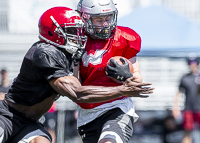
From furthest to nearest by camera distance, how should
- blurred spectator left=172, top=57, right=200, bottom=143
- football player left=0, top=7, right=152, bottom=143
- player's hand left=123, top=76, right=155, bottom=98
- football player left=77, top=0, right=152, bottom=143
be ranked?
blurred spectator left=172, top=57, right=200, bottom=143
football player left=77, top=0, right=152, bottom=143
football player left=0, top=7, right=152, bottom=143
player's hand left=123, top=76, right=155, bottom=98

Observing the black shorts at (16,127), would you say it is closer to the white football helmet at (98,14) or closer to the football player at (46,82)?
the football player at (46,82)

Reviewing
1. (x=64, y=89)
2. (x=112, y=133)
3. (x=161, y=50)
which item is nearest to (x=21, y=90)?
(x=64, y=89)

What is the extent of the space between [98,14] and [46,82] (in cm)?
87

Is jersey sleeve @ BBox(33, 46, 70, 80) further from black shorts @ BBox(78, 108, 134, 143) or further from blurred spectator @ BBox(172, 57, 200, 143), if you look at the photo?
blurred spectator @ BBox(172, 57, 200, 143)

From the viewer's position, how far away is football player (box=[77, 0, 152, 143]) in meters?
4.88

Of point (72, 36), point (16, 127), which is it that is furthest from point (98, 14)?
point (16, 127)

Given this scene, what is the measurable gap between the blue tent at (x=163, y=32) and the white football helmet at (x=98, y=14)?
16.0 feet

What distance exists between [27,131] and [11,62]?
743 cm

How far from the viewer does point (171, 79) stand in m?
11.5

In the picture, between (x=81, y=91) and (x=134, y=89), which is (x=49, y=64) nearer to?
(x=81, y=91)

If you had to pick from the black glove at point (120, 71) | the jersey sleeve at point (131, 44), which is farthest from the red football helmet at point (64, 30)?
the jersey sleeve at point (131, 44)

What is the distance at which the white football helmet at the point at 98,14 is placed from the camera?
16.0 feet

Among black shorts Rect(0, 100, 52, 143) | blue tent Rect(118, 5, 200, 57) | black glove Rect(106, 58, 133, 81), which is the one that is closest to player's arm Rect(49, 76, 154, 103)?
black glove Rect(106, 58, 133, 81)

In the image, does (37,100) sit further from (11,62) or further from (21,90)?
(11,62)
